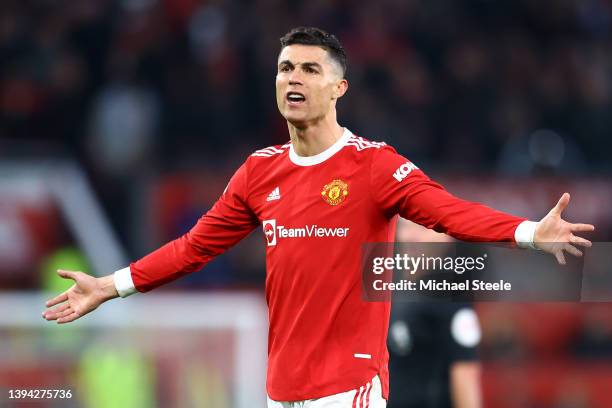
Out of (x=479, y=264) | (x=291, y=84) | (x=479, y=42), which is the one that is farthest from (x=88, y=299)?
Answer: (x=479, y=42)

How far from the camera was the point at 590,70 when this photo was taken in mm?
12359

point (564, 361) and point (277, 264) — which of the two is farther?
point (564, 361)

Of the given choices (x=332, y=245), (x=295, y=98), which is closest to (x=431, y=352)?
(x=332, y=245)

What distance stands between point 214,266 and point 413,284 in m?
4.73

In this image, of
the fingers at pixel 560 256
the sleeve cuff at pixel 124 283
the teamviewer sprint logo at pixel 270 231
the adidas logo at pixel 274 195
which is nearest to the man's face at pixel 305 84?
the adidas logo at pixel 274 195

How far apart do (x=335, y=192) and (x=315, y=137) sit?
24 centimetres

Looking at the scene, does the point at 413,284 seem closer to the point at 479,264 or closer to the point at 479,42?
the point at 479,264

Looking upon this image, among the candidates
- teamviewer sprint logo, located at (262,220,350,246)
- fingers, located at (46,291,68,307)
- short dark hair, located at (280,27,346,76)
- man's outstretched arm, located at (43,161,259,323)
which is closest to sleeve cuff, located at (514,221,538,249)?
A: teamviewer sprint logo, located at (262,220,350,246)

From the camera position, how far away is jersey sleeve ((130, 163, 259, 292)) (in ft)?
16.7

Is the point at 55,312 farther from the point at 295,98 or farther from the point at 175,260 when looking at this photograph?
the point at 295,98

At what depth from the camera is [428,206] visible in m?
4.63

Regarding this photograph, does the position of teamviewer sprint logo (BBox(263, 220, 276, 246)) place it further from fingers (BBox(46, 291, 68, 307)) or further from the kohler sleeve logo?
fingers (BBox(46, 291, 68, 307))

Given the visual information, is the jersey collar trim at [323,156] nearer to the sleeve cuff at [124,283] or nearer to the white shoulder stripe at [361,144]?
the white shoulder stripe at [361,144]

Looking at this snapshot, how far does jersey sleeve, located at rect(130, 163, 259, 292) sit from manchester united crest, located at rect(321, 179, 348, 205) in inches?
15.3
